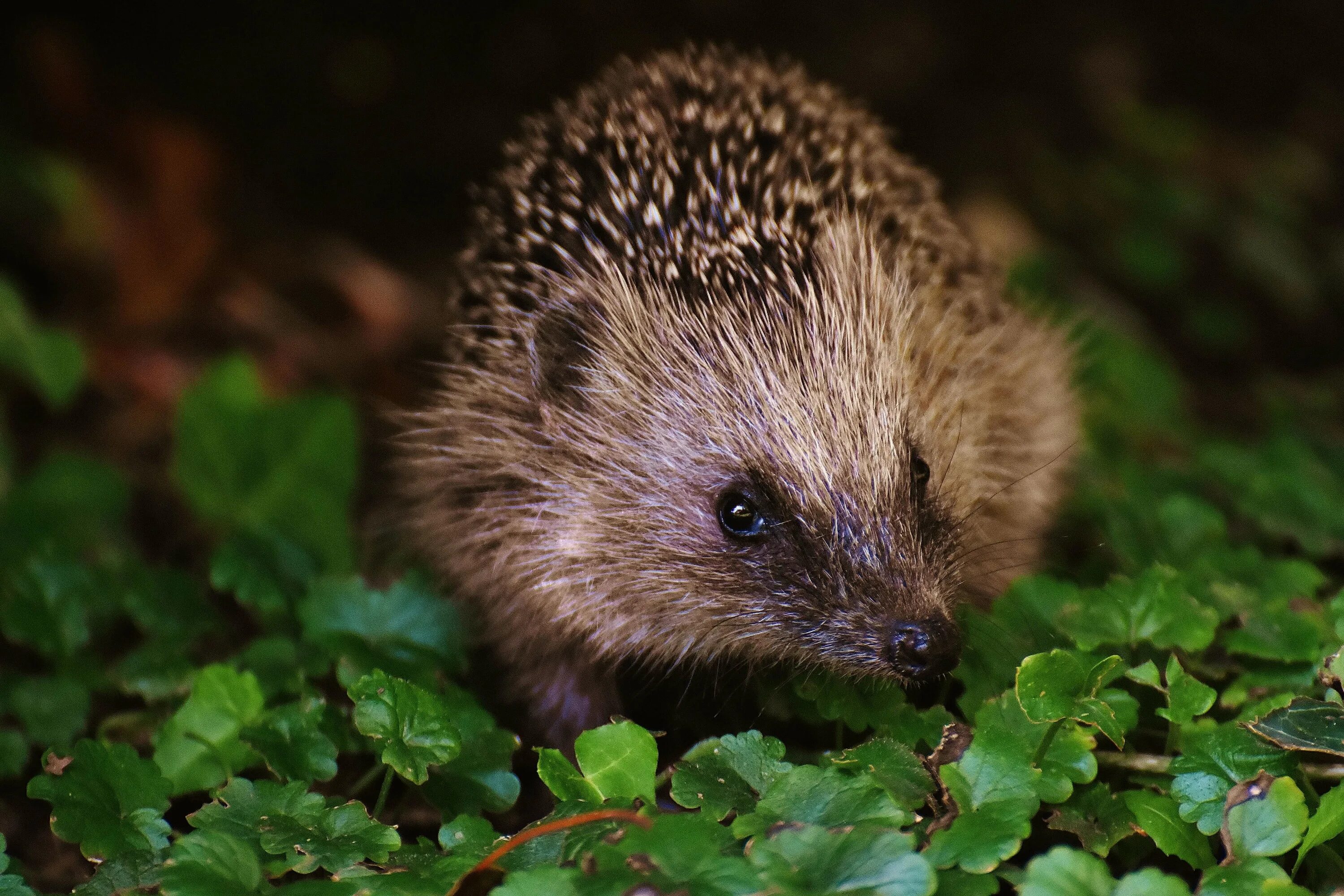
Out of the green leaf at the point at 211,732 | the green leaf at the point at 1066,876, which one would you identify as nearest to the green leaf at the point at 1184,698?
the green leaf at the point at 1066,876

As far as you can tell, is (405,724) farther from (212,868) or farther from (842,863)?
(842,863)

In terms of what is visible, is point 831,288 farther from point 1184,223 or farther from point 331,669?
point 1184,223

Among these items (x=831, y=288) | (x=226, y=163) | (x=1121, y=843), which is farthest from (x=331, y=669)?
(x=226, y=163)

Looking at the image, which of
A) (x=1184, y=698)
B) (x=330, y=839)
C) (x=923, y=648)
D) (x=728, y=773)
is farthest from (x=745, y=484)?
(x=330, y=839)

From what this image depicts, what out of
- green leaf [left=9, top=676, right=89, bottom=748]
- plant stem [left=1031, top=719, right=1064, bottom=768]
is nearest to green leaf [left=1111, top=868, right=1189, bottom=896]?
plant stem [left=1031, top=719, right=1064, bottom=768]

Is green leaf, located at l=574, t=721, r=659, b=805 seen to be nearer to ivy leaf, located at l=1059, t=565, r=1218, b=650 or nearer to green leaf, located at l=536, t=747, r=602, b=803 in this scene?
green leaf, located at l=536, t=747, r=602, b=803

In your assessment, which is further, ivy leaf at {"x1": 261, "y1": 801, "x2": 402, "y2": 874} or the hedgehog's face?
the hedgehog's face
